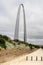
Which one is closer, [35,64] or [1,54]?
[35,64]

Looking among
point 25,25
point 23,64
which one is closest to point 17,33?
point 25,25

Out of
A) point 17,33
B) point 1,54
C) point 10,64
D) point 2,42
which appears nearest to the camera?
point 10,64

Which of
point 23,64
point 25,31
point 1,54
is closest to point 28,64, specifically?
point 23,64

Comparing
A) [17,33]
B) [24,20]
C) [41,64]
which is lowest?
[41,64]

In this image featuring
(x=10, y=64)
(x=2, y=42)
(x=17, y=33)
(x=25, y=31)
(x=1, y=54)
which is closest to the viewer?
(x=10, y=64)

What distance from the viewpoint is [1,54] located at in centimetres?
4538

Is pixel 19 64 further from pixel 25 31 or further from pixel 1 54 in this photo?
pixel 25 31

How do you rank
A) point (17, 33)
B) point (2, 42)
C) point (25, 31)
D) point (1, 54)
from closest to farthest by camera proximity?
point (1, 54) → point (2, 42) → point (17, 33) → point (25, 31)

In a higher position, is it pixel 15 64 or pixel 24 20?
pixel 24 20

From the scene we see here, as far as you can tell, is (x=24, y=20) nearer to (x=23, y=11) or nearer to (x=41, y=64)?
(x=23, y=11)

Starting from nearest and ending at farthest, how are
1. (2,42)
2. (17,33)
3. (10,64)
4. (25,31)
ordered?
(10,64)
(2,42)
(17,33)
(25,31)

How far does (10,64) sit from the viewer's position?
110 ft

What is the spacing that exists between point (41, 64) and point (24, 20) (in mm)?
41535

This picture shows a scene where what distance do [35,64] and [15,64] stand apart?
3298 millimetres
